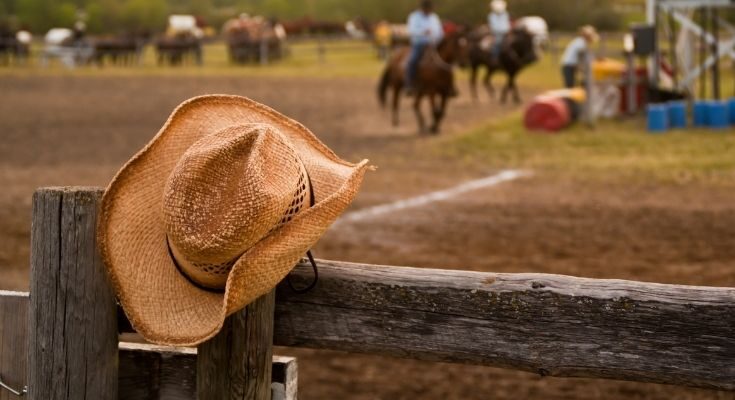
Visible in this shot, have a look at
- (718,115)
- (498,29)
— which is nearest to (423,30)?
(718,115)

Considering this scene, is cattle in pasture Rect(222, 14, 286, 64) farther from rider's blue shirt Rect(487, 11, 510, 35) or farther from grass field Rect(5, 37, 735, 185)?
grass field Rect(5, 37, 735, 185)

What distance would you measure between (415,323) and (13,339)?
1.05 meters

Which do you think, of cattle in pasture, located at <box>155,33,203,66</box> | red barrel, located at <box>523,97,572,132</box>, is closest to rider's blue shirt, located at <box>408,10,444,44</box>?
red barrel, located at <box>523,97,572,132</box>

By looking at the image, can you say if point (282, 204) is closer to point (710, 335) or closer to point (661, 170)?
point (710, 335)

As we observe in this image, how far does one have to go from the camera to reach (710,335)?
8.24 ft

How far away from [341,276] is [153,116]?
17637 millimetres

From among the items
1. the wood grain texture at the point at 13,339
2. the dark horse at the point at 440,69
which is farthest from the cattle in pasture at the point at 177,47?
the wood grain texture at the point at 13,339

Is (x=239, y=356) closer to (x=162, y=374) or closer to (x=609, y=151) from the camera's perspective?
(x=162, y=374)

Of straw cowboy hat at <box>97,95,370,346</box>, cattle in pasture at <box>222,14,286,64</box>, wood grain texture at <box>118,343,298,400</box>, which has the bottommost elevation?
wood grain texture at <box>118,343,298,400</box>

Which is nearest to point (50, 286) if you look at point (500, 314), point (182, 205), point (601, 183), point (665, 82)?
point (182, 205)

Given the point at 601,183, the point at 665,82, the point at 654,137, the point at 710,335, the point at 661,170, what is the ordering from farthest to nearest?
the point at 665,82
the point at 654,137
the point at 661,170
the point at 601,183
the point at 710,335

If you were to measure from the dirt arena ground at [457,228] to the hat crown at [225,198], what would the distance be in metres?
2.47

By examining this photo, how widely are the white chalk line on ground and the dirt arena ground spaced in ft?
0.61

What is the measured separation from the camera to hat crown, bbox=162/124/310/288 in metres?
2.51
